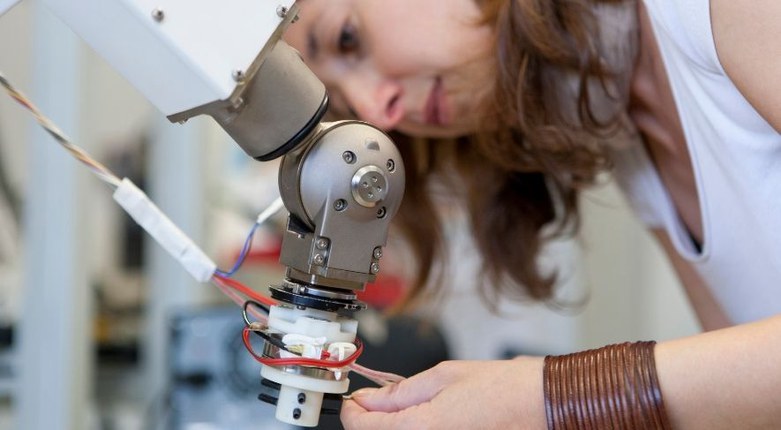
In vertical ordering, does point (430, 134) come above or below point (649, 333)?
above

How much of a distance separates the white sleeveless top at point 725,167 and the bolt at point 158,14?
1.39ft

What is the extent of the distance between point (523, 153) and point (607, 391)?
1.65 feet

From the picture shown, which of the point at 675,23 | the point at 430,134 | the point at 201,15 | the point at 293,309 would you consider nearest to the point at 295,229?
the point at 293,309

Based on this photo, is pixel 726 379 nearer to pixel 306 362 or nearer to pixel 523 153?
pixel 306 362

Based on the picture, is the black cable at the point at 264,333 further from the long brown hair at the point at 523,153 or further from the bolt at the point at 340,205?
the long brown hair at the point at 523,153

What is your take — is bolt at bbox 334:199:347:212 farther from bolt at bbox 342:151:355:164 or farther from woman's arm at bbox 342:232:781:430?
woman's arm at bbox 342:232:781:430

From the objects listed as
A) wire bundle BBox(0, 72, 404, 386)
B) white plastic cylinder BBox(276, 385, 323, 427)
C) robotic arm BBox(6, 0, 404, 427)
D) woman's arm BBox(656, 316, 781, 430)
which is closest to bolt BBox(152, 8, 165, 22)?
robotic arm BBox(6, 0, 404, 427)

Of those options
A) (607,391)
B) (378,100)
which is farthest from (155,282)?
(607,391)

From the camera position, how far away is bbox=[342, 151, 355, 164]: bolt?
657 millimetres

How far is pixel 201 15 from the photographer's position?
1.98ft

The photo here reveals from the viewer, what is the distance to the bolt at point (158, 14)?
0.59 meters

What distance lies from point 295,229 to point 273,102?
0.10 metres

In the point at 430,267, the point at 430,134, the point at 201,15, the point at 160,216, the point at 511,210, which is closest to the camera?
the point at 201,15

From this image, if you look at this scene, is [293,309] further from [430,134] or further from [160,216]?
[430,134]
